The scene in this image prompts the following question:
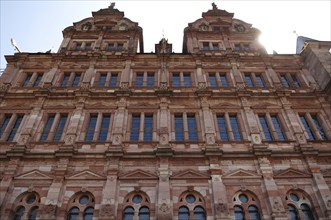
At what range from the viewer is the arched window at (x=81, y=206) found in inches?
593

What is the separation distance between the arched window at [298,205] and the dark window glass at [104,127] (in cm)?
1105

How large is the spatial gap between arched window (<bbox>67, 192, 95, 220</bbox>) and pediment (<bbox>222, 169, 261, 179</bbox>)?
719cm

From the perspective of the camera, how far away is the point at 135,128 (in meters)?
19.1

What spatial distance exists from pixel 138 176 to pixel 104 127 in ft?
14.8

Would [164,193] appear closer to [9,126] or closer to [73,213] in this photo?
[73,213]

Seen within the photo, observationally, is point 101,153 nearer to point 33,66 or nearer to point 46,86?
point 46,86

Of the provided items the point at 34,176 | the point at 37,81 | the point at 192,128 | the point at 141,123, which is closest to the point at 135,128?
the point at 141,123

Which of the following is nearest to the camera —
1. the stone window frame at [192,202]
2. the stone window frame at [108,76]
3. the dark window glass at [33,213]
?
the dark window glass at [33,213]

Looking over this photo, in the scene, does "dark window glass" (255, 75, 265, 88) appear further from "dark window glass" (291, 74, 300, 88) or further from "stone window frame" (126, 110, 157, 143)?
"stone window frame" (126, 110, 157, 143)

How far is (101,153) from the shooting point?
673 inches

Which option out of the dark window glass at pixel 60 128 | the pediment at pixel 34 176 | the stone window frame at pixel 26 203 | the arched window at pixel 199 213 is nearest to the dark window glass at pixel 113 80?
the dark window glass at pixel 60 128

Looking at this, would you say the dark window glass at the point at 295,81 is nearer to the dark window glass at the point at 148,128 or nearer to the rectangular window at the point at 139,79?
the dark window glass at the point at 148,128

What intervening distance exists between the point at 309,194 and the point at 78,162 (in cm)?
1268

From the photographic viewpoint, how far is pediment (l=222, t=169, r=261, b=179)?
1636 centimetres
